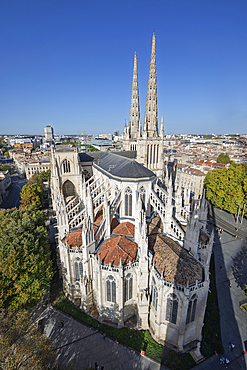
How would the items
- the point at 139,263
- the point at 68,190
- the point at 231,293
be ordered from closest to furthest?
the point at 139,263 → the point at 231,293 → the point at 68,190

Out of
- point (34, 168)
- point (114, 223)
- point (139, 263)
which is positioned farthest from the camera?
point (34, 168)

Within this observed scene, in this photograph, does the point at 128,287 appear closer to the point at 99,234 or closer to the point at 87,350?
the point at 99,234

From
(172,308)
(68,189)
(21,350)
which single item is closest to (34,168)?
(68,189)

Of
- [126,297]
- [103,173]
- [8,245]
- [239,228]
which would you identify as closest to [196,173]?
[239,228]

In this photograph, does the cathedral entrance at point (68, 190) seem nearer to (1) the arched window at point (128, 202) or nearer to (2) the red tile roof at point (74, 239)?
(2) the red tile roof at point (74, 239)

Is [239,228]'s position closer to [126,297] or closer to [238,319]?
[238,319]

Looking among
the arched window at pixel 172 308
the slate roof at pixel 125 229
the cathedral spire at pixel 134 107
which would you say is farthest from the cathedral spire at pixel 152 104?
the arched window at pixel 172 308
